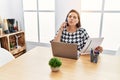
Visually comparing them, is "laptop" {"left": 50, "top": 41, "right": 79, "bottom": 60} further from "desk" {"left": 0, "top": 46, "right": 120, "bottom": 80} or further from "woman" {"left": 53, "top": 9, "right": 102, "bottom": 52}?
"woman" {"left": 53, "top": 9, "right": 102, "bottom": 52}

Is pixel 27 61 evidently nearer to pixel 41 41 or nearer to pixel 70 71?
pixel 70 71

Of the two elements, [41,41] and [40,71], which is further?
[41,41]

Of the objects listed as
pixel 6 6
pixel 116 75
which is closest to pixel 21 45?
pixel 6 6

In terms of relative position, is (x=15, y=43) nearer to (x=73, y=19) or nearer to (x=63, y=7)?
(x=63, y=7)

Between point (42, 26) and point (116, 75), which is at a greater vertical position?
point (42, 26)

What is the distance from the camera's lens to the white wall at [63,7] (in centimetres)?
269

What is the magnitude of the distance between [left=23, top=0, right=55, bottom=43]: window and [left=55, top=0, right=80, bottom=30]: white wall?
0.34ft

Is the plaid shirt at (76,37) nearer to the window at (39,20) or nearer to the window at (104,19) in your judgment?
the window at (104,19)

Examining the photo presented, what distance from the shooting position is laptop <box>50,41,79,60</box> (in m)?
1.41

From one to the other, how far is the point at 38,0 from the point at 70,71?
2.17m

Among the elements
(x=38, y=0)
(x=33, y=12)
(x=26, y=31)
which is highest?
(x=38, y=0)

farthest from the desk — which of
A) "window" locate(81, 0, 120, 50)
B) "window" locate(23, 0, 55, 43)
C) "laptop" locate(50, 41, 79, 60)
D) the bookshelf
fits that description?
"window" locate(23, 0, 55, 43)

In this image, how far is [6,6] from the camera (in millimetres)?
3053

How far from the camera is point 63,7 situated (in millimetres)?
2809
